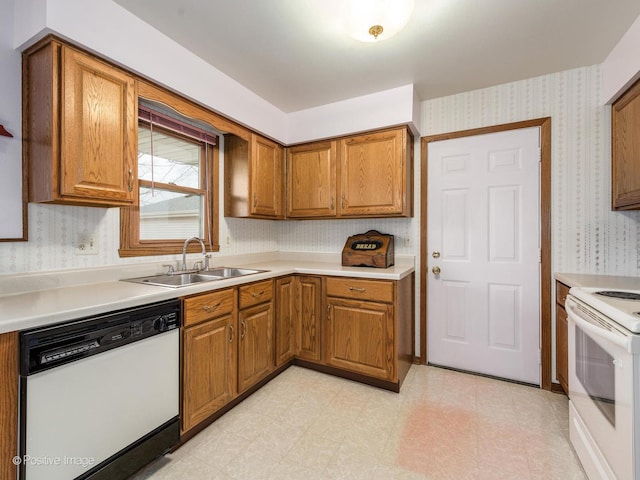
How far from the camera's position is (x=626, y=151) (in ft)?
6.53

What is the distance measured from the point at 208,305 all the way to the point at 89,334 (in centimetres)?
65

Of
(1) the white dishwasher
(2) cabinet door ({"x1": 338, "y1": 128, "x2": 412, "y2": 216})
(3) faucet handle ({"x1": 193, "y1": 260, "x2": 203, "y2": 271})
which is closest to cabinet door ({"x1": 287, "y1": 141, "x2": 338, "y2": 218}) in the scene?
(2) cabinet door ({"x1": 338, "y1": 128, "x2": 412, "y2": 216})

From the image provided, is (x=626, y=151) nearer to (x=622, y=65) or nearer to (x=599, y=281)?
(x=622, y=65)

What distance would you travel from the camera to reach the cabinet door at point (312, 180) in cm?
291

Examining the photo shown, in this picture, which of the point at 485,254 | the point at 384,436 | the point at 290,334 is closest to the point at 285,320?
the point at 290,334

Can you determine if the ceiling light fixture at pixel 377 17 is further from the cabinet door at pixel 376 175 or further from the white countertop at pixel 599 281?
the white countertop at pixel 599 281

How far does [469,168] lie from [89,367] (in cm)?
292

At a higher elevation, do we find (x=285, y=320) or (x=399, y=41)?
(x=399, y=41)

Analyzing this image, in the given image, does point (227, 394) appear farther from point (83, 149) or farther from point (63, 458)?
point (83, 149)

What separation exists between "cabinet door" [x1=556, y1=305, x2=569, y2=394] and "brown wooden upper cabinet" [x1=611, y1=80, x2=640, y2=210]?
0.84m

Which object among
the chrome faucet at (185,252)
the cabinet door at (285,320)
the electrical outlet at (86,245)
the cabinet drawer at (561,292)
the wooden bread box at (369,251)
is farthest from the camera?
the wooden bread box at (369,251)

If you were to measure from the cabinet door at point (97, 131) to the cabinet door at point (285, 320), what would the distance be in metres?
1.30

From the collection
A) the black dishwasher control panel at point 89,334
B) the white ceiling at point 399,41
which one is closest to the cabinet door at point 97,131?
the white ceiling at point 399,41

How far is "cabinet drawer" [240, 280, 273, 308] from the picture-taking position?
2154mm
